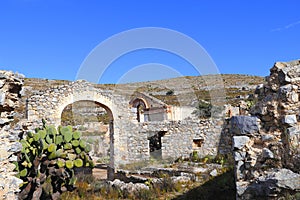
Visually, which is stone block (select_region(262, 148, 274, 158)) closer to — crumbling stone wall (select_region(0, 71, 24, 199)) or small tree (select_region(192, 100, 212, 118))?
crumbling stone wall (select_region(0, 71, 24, 199))

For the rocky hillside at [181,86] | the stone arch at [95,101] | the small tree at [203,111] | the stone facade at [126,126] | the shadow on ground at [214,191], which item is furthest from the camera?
the rocky hillside at [181,86]

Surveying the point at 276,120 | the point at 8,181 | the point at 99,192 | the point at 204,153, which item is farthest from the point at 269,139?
the point at 204,153

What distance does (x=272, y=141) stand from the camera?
3783mm

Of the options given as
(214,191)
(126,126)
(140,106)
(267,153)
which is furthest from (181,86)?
(267,153)

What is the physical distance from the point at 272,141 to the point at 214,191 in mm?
3062

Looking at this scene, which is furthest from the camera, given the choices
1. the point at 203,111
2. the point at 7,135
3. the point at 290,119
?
the point at 203,111

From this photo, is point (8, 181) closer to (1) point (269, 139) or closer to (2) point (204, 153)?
(1) point (269, 139)

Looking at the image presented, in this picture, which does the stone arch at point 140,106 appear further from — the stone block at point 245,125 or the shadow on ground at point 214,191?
the stone block at point 245,125

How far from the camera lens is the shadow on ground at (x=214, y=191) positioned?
240 inches

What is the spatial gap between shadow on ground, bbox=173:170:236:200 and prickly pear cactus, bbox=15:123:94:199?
2.50 m

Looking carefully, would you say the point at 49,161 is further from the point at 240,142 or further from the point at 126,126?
the point at 126,126

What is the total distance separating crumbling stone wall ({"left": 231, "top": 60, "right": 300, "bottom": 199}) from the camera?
3.52 meters

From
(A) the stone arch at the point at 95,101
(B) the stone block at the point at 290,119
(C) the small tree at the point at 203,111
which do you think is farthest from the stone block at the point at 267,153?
(C) the small tree at the point at 203,111

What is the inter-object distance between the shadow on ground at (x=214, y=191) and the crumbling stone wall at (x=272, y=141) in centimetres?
209
